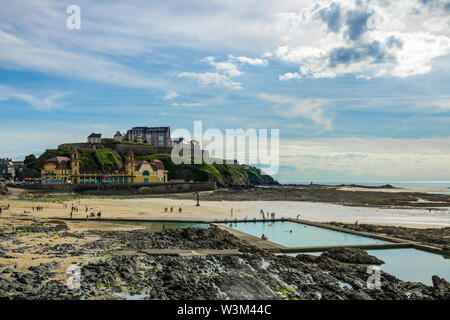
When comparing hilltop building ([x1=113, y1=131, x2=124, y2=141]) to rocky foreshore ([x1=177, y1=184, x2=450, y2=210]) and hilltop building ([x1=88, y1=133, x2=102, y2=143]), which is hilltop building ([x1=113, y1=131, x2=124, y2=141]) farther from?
rocky foreshore ([x1=177, y1=184, x2=450, y2=210])

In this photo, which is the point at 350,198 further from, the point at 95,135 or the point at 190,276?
the point at 95,135

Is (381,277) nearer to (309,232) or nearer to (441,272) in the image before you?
(441,272)

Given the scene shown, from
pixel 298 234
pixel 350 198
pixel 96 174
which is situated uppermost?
pixel 96 174

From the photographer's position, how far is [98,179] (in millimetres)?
87250

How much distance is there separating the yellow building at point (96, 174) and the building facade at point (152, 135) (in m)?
48.2

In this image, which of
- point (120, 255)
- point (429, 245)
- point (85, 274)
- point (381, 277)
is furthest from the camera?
point (429, 245)

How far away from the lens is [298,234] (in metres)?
A: 29.7

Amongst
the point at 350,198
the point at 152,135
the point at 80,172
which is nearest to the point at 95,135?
the point at 152,135

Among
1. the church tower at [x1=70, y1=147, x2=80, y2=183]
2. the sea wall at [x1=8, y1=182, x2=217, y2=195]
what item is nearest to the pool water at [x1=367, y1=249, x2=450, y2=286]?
the sea wall at [x1=8, y1=182, x2=217, y2=195]

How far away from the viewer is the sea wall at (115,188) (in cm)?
7119

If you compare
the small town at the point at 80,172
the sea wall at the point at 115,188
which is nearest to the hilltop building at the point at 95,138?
the small town at the point at 80,172

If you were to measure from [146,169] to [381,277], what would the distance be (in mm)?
79672

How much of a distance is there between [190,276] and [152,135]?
13127cm
